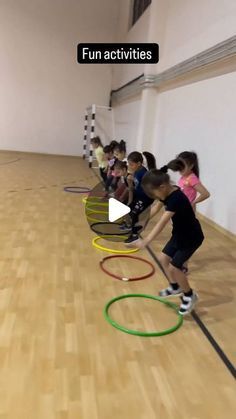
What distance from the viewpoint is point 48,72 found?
1259 cm

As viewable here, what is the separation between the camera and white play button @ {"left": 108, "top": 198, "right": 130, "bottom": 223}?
4.84m

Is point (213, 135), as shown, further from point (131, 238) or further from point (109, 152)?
point (131, 238)

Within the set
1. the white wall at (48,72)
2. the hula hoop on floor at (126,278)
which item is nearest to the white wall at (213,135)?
the hula hoop on floor at (126,278)

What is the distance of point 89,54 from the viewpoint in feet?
32.4

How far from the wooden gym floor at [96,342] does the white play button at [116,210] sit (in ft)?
2.78

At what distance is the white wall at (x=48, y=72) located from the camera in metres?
12.2

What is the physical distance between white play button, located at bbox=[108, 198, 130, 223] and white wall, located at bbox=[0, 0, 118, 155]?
8673mm

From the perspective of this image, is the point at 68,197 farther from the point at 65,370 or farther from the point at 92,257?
the point at 65,370

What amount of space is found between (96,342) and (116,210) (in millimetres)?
2859

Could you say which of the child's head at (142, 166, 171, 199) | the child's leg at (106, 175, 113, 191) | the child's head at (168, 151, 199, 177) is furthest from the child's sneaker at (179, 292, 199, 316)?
the child's leg at (106, 175, 113, 191)

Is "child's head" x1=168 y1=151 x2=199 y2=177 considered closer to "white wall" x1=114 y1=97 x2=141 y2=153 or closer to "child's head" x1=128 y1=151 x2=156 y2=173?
"child's head" x1=128 y1=151 x2=156 y2=173

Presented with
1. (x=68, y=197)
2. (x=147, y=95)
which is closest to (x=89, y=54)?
(x=147, y=95)

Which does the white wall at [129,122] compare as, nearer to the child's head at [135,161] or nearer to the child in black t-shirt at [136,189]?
the child in black t-shirt at [136,189]

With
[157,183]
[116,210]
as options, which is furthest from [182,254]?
[116,210]
